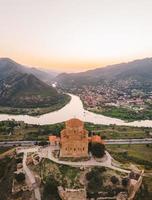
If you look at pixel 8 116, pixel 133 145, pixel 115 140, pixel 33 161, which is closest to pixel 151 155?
pixel 133 145

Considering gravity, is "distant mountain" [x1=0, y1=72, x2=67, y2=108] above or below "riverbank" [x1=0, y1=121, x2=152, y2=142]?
above

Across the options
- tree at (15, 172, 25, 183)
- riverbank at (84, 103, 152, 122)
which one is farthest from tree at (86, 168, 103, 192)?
riverbank at (84, 103, 152, 122)

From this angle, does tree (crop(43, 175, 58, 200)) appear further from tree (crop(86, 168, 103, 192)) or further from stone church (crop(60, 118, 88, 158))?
stone church (crop(60, 118, 88, 158))

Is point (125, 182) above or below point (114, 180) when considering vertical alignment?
below

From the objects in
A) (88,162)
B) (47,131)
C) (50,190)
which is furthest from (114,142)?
(50,190)

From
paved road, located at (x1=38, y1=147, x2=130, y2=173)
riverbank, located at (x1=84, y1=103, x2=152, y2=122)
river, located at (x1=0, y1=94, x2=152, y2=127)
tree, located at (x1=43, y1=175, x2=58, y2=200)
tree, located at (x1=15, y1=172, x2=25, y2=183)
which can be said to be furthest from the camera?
riverbank, located at (x1=84, y1=103, x2=152, y2=122)

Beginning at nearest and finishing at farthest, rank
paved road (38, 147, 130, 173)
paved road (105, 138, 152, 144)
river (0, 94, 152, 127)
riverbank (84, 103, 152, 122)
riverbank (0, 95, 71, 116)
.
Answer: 1. paved road (38, 147, 130, 173)
2. paved road (105, 138, 152, 144)
3. river (0, 94, 152, 127)
4. riverbank (84, 103, 152, 122)
5. riverbank (0, 95, 71, 116)

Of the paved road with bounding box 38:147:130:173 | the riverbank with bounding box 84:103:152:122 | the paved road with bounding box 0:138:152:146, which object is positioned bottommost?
the paved road with bounding box 0:138:152:146

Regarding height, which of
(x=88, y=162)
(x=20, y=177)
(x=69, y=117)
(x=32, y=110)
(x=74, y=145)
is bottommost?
(x=69, y=117)

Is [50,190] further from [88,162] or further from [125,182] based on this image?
[125,182]
